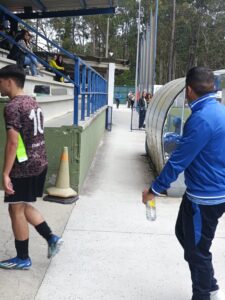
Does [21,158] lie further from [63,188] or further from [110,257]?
[63,188]

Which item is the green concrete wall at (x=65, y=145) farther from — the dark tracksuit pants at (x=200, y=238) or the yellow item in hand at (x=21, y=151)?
the dark tracksuit pants at (x=200, y=238)

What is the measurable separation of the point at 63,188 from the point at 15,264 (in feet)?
8.49

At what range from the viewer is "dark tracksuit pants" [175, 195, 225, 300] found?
3234 mm

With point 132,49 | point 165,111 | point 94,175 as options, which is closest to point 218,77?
point 165,111

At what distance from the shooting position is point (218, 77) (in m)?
9.38

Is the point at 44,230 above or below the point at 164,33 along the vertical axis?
below

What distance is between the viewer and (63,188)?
21.7 feet

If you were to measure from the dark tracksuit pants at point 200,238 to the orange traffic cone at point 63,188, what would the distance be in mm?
3352

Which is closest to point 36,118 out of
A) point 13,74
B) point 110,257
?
point 13,74

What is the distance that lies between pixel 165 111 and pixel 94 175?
6.54 feet

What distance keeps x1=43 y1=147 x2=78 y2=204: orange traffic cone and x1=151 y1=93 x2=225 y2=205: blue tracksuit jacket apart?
339 cm

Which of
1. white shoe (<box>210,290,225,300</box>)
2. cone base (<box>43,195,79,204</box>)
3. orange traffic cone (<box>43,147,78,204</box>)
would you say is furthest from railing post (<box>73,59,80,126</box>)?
white shoe (<box>210,290,225,300</box>)

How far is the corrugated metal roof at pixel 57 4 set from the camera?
39.5 ft

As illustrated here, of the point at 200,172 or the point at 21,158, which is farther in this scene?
the point at 21,158
